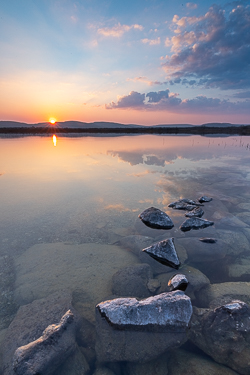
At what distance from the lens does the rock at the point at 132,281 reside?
430 cm

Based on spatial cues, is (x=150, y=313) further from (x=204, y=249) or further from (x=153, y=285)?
(x=204, y=249)

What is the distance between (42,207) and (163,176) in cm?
784

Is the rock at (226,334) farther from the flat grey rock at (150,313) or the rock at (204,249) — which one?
the rock at (204,249)

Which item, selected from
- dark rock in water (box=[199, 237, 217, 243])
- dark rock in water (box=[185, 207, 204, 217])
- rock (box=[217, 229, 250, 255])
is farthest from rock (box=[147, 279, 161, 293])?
dark rock in water (box=[185, 207, 204, 217])

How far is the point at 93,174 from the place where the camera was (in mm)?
13648

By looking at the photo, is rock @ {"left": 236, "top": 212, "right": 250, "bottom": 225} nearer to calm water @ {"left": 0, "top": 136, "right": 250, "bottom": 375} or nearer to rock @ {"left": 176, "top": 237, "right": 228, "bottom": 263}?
calm water @ {"left": 0, "top": 136, "right": 250, "bottom": 375}

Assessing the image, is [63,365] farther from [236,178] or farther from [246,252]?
[236,178]

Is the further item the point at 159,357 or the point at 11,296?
the point at 11,296

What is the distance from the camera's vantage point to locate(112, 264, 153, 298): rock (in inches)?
169

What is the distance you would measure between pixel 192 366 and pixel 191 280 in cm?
167

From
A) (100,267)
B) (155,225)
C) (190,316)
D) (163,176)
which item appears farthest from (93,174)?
(190,316)

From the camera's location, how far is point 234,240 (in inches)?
240

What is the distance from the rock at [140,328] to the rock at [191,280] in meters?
0.73

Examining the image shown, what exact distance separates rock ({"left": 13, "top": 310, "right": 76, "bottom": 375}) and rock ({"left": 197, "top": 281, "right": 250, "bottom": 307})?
8.84 ft
